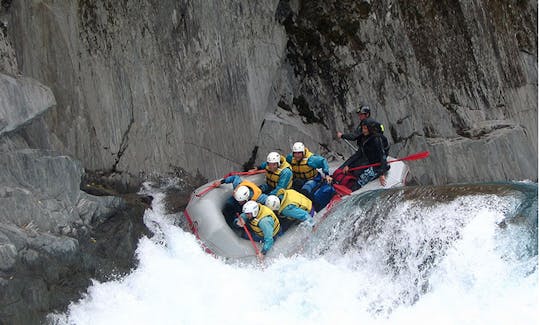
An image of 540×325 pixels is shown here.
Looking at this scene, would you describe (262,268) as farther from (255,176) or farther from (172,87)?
(172,87)

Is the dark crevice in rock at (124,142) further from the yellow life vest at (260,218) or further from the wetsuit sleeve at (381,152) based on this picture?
the wetsuit sleeve at (381,152)

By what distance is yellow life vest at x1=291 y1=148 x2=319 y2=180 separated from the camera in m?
10.1

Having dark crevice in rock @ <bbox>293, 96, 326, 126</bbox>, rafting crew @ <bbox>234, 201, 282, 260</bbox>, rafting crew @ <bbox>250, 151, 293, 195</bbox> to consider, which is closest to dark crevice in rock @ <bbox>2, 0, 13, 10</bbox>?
rafting crew @ <bbox>250, 151, 293, 195</bbox>

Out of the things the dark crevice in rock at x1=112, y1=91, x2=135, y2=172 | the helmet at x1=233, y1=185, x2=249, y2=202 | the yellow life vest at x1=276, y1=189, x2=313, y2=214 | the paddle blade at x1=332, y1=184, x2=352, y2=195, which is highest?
the dark crevice in rock at x1=112, y1=91, x2=135, y2=172

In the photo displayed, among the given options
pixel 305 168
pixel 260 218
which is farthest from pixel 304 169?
pixel 260 218

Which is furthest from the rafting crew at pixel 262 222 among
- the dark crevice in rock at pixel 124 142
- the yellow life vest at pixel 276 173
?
the dark crevice in rock at pixel 124 142

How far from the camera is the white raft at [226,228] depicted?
9.07 m

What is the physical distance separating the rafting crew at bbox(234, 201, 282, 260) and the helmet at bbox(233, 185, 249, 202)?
225mm

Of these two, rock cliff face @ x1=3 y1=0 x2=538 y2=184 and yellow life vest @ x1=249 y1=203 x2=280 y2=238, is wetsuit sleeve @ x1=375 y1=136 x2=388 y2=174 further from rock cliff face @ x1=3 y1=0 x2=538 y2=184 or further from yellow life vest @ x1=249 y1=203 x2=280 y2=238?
rock cliff face @ x1=3 y1=0 x2=538 y2=184

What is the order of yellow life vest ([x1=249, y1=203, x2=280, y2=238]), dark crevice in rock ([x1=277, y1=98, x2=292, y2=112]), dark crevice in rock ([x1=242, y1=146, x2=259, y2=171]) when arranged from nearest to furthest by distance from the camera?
yellow life vest ([x1=249, y1=203, x2=280, y2=238]) < dark crevice in rock ([x1=242, y1=146, x2=259, y2=171]) < dark crevice in rock ([x1=277, y1=98, x2=292, y2=112])

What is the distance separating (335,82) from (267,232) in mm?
4774

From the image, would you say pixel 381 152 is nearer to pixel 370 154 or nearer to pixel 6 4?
pixel 370 154

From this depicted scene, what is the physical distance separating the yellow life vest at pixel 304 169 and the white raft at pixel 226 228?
0.72m

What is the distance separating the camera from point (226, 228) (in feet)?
30.7
